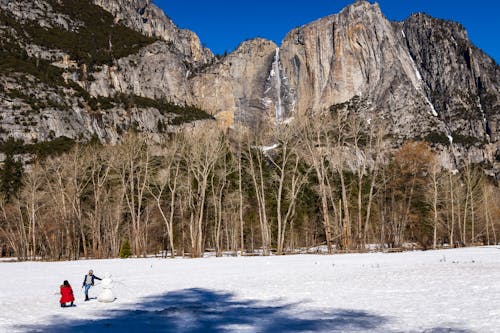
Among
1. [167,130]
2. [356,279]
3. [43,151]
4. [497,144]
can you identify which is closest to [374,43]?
[497,144]

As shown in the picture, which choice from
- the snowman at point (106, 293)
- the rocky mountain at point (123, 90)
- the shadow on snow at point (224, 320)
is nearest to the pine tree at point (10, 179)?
the rocky mountain at point (123, 90)

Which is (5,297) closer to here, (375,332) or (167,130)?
(375,332)

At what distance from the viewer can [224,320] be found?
38.4 ft

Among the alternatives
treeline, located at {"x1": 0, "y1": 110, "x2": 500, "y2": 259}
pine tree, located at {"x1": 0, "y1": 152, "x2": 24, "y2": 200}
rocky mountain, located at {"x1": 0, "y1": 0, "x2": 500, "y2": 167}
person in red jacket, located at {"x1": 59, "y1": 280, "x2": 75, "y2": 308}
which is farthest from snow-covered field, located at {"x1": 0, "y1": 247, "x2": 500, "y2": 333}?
rocky mountain, located at {"x1": 0, "y1": 0, "x2": 500, "y2": 167}

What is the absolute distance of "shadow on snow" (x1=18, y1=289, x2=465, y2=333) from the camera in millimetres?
10469

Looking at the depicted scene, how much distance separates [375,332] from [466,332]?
1.64 m

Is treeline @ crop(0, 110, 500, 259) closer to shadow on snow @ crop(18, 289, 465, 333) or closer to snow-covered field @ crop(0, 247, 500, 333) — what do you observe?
snow-covered field @ crop(0, 247, 500, 333)

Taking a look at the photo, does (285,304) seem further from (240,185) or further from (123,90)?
(123,90)

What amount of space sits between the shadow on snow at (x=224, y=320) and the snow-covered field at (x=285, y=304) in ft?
0.07

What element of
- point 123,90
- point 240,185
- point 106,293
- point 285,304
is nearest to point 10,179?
point 240,185

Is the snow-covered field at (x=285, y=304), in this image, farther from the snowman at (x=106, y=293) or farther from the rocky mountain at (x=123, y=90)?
the rocky mountain at (x=123, y=90)

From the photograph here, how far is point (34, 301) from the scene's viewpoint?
631 inches

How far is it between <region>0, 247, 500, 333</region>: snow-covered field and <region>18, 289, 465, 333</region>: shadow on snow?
0.02m

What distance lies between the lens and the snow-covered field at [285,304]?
10609 mm
